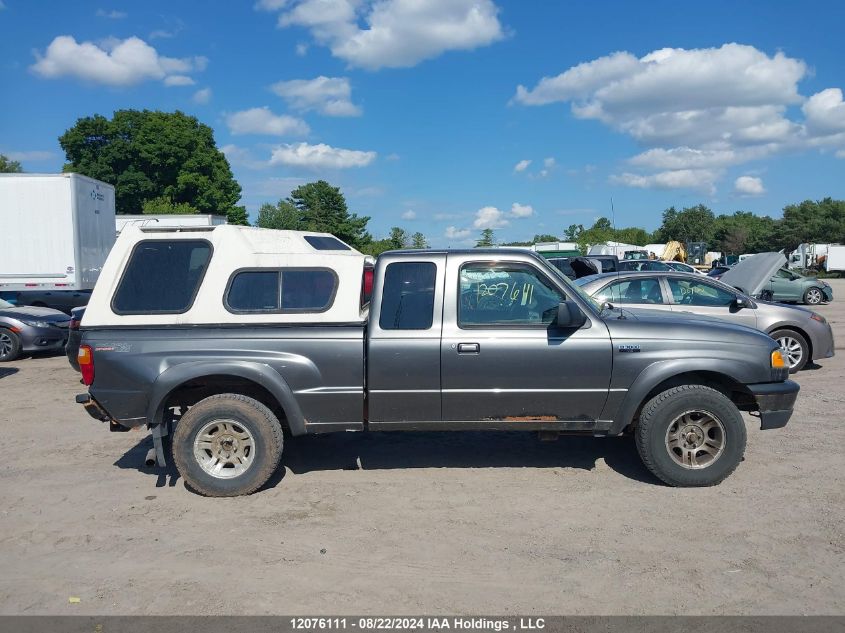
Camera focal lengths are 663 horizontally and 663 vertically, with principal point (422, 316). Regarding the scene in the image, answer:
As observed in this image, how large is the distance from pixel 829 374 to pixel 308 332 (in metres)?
8.45

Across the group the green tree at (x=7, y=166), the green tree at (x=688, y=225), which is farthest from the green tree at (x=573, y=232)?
the green tree at (x=7, y=166)

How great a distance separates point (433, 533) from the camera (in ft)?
15.1

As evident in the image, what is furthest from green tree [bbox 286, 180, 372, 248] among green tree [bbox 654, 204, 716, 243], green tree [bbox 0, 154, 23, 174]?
green tree [bbox 654, 204, 716, 243]

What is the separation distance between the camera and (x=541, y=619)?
3537 millimetres

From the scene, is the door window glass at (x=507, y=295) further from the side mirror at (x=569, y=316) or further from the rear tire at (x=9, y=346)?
the rear tire at (x=9, y=346)

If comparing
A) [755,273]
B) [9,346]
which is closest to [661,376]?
[755,273]

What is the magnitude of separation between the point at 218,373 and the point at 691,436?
3.79 m

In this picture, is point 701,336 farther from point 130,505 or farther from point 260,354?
point 130,505

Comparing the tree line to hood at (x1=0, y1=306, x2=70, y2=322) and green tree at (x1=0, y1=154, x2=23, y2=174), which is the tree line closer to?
green tree at (x1=0, y1=154, x2=23, y2=174)

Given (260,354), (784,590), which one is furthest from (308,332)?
(784,590)

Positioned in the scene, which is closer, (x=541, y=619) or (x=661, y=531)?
(x=541, y=619)

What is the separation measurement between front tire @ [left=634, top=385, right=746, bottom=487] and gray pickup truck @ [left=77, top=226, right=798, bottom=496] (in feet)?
0.04

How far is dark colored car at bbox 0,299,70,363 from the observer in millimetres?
12492

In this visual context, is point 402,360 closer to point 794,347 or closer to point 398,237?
point 794,347
